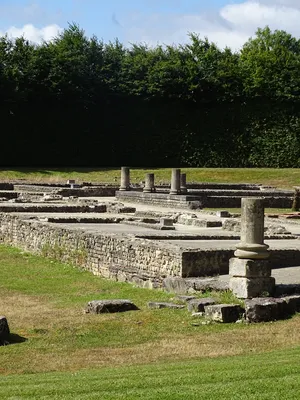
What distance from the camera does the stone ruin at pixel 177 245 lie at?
1412 centimetres

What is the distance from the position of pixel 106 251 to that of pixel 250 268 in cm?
532

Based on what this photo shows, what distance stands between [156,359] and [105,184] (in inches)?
1290

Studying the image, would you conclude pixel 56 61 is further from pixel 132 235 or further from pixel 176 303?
pixel 176 303

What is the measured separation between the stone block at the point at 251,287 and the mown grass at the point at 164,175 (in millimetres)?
31194

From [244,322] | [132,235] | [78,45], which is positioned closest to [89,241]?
[132,235]

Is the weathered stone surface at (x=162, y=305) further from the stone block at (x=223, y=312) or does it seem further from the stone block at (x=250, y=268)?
the stone block at (x=250, y=268)

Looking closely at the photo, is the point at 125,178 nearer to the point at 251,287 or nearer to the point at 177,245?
the point at 177,245

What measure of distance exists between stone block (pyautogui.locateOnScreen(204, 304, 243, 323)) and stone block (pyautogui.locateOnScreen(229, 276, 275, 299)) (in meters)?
0.80

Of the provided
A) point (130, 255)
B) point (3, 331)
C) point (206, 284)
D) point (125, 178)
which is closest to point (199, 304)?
point (206, 284)

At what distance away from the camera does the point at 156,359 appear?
11.1 meters

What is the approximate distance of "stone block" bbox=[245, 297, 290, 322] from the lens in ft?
43.0

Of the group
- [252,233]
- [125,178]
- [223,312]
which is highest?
[252,233]

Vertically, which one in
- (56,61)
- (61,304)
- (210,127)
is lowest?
(61,304)

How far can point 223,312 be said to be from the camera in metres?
13.0
